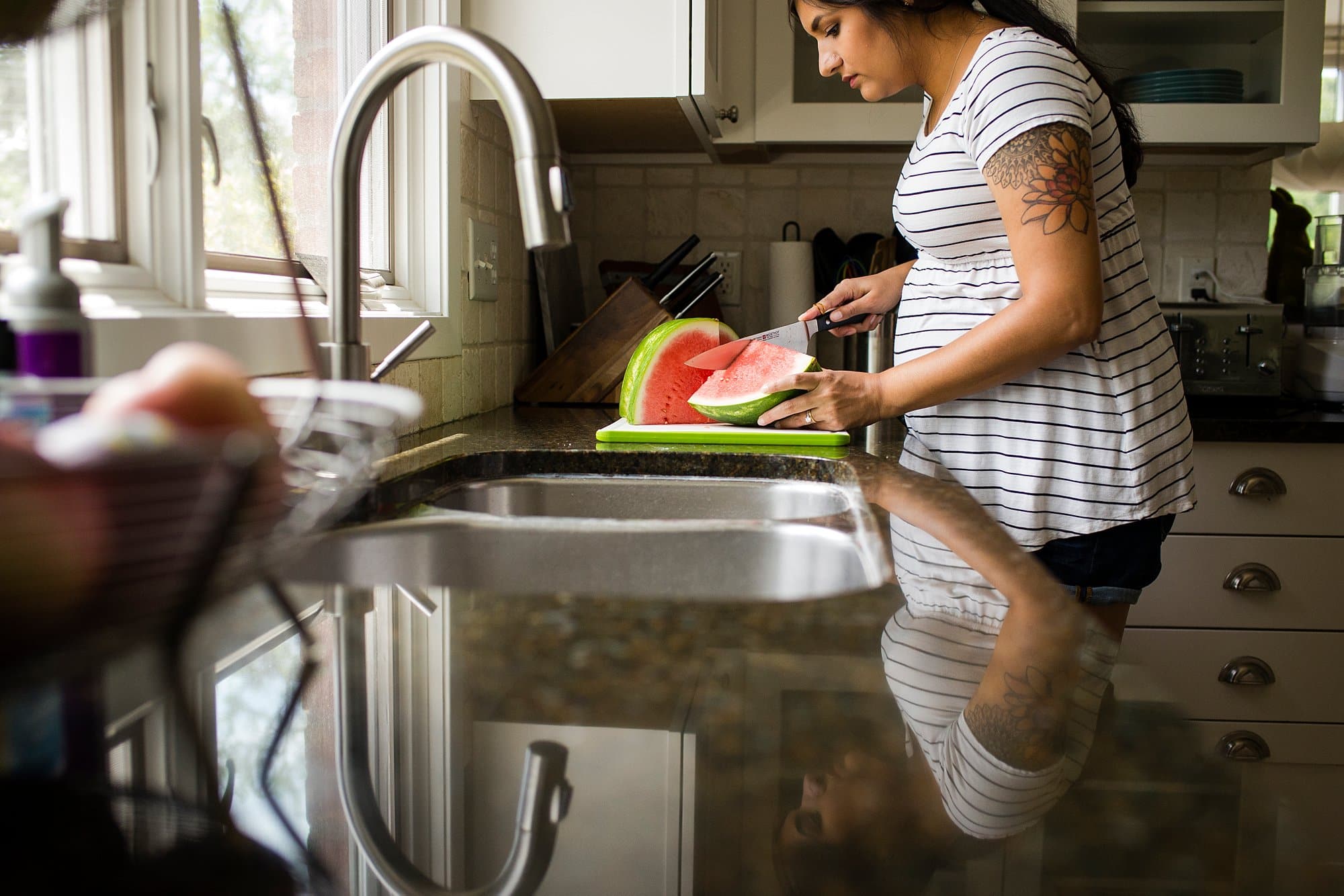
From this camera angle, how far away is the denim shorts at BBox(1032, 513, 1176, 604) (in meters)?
1.44

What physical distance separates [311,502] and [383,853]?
23cm

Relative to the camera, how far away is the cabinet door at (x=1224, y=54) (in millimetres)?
2428

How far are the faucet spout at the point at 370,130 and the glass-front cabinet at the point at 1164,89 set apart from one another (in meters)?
1.60

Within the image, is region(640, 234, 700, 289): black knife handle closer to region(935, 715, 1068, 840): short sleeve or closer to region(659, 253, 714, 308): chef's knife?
region(659, 253, 714, 308): chef's knife

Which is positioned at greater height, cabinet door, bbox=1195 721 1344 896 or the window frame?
the window frame

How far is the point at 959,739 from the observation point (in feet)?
1.47

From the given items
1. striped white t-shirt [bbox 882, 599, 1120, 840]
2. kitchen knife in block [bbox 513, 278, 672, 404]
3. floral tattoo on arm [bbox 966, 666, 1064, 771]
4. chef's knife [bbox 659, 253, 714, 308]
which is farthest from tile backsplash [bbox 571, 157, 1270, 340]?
floral tattoo on arm [bbox 966, 666, 1064, 771]

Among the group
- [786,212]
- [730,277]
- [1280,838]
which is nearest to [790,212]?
[786,212]

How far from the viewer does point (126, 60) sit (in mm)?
1091

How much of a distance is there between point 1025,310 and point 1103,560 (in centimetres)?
36

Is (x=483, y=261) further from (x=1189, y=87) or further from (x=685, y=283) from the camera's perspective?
(x=1189, y=87)

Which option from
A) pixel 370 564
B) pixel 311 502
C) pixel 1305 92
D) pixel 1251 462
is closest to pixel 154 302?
pixel 370 564

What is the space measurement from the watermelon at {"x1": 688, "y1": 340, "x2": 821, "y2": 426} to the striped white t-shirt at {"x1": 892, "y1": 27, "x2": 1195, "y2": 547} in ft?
0.76

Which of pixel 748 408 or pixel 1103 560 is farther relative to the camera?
pixel 748 408
